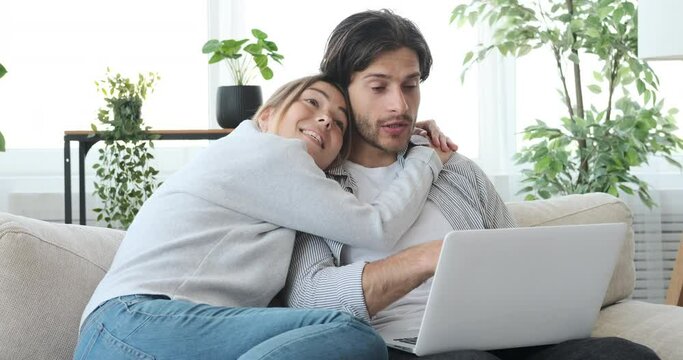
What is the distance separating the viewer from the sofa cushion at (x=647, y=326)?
2.07 metres

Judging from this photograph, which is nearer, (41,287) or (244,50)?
(41,287)

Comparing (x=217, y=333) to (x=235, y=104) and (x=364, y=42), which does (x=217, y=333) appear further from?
(x=235, y=104)

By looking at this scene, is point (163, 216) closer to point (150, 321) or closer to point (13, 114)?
point (150, 321)

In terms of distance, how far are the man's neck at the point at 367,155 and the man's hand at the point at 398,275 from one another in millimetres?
402

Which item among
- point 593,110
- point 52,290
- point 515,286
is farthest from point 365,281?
point 593,110

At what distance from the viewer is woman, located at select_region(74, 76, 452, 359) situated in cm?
165

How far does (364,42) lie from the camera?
7.39 feet

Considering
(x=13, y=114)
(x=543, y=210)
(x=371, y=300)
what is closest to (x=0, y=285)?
(x=371, y=300)

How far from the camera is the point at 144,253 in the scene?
6.07 feet

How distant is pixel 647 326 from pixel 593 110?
1809 millimetres

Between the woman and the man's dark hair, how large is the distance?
0.11 metres

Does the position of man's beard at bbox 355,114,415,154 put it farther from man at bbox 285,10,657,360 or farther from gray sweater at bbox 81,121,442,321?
gray sweater at bbox 81,121,442,321

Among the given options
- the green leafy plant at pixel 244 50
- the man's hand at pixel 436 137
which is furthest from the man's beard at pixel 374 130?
the green leafy plant at pixel 244 50

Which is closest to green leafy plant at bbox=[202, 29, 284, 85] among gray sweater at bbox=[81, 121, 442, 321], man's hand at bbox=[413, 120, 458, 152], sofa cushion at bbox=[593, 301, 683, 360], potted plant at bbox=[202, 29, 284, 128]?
potted plant at bbox=[202, 29, 284, 128]
